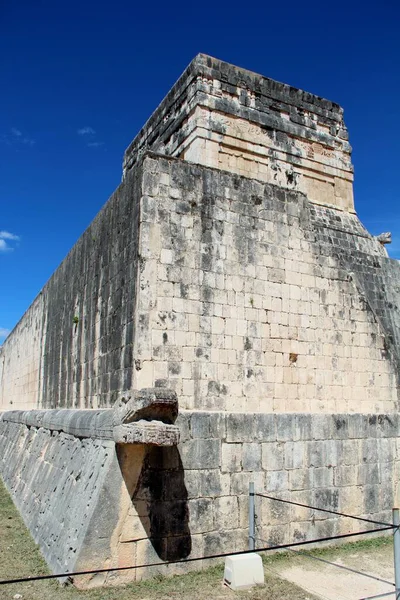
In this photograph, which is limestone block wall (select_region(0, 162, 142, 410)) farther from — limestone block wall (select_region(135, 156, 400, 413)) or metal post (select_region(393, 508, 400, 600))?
metal post (select_region(393, 508, 400, 600))

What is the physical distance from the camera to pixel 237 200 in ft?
27.0

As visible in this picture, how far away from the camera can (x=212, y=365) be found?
294 inches

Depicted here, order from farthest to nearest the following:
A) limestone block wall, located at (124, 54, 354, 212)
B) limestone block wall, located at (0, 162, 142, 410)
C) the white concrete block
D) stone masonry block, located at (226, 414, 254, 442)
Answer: limestone block wall, located at (124, 54, 354, 212) → limestone block wall, located at (0, 162, 142, 410) → stone masonry block, located at (226, 414, 254, 442) → the white concrete block

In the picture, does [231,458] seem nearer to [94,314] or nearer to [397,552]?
[397,552]

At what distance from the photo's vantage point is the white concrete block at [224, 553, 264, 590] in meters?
5.75

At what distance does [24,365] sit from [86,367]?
976 cm

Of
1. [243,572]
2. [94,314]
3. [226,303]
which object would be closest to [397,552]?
[243,572]

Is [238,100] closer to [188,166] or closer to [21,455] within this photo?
[188,166]

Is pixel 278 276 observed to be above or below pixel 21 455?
above

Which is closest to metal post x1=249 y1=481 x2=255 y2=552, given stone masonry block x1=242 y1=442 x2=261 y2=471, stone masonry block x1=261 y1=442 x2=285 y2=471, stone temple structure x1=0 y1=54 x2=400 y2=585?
stone temple structure x1=0 y1=54 x2=400 y2=585

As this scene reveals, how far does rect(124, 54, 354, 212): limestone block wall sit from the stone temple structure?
47mm

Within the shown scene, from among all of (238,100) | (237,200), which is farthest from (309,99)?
(237,200)

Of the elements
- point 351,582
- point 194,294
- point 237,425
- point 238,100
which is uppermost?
point 238,100

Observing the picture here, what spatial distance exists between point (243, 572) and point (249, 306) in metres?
3.58
